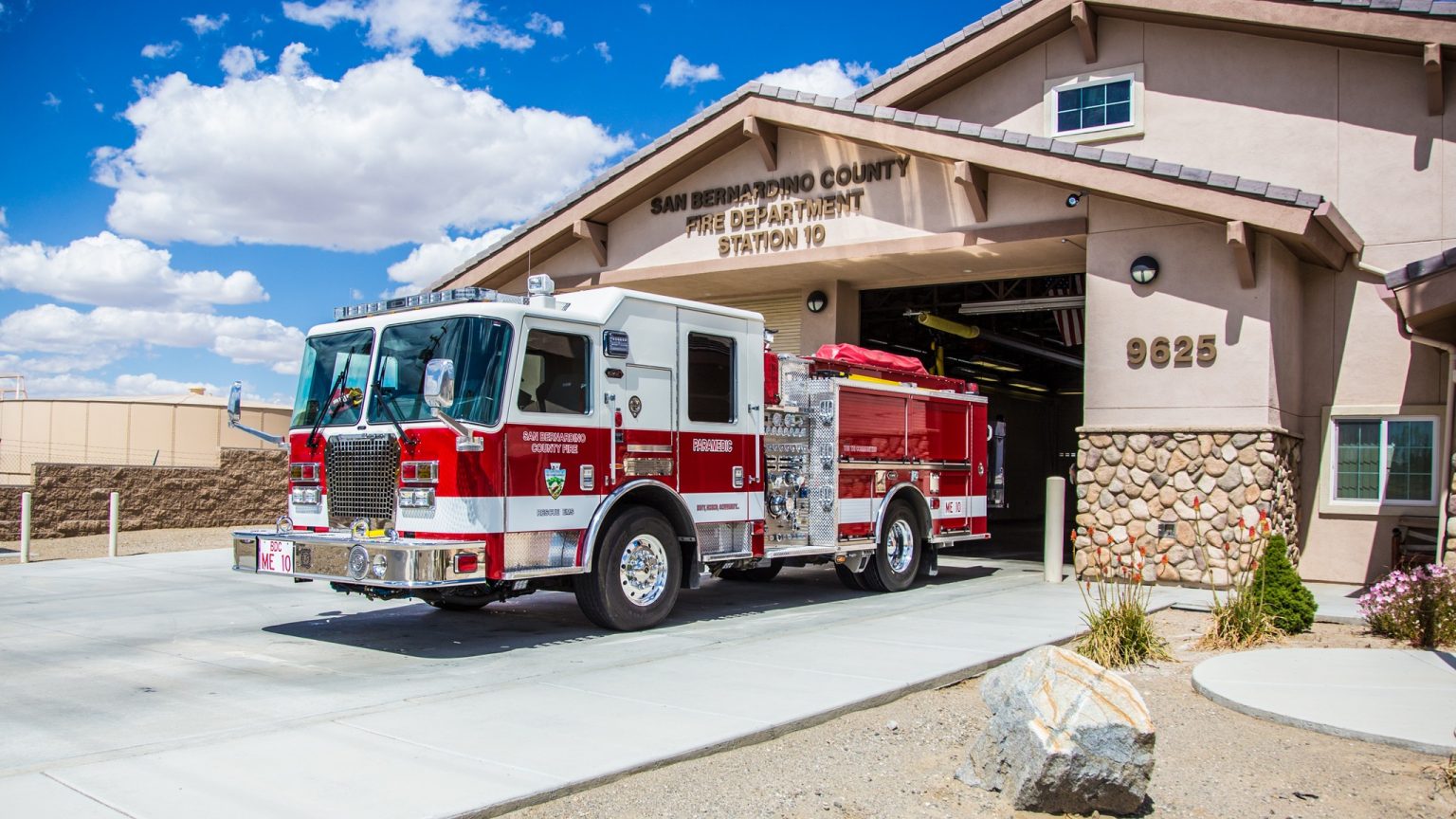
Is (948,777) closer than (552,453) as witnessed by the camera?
Yes

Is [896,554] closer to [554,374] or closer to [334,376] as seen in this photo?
[554,374]

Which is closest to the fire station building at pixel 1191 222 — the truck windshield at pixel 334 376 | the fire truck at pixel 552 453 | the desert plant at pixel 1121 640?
the desert plant at pixel 1121 640

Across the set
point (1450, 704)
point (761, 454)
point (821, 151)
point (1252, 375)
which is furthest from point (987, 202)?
point (1450, 704)

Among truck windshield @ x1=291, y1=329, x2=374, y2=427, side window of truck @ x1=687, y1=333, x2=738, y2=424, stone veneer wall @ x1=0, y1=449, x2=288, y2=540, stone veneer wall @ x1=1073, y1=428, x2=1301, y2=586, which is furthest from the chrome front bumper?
stone veneer wall @ x1=0, y1=449, x2=288, y2=540

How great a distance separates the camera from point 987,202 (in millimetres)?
14992

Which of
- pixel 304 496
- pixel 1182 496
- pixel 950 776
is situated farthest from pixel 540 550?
pixel 1182 496

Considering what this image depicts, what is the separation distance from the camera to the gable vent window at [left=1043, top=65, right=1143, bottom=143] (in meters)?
15.5

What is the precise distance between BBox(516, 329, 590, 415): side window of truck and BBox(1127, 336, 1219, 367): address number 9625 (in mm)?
7503

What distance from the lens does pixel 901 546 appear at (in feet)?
44.7

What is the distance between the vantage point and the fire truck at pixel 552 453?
28.4 ft

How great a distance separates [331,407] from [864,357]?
5.92 m

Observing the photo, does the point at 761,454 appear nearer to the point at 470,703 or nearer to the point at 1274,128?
the point at 470,703

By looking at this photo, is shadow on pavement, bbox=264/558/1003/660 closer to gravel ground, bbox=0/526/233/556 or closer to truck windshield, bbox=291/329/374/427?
truck windshield, bbox=291/329/374/427

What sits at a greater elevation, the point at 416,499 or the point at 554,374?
the point at 554,374
